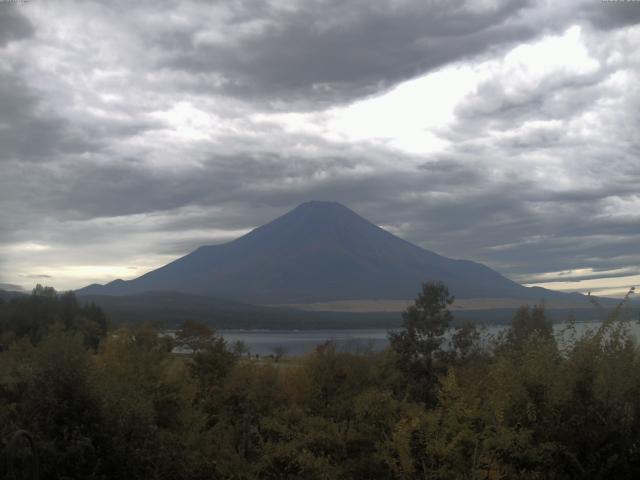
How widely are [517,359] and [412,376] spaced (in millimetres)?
26176

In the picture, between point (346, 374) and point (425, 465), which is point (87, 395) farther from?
point (346, 374)

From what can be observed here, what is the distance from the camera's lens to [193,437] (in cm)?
2058

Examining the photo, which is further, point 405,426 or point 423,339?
point 423,339

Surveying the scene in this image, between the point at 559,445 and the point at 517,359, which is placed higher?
the point at 517,359

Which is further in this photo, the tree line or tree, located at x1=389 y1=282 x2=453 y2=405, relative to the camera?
tree, located at x1=389 y1=282 x2=453 y2=405

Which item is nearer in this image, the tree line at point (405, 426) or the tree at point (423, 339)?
the tree line at point (405, 426)

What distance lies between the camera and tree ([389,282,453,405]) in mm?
41022

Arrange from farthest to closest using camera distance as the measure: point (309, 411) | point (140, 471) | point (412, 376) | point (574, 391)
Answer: point (412, 376)
point (309, 411)
point (574, 391)
point (140, 471)

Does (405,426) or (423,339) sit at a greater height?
(423,339)

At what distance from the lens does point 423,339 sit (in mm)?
44594

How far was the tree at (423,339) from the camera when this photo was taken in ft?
135

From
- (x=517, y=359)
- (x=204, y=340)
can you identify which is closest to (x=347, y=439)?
(x=517, y=359)

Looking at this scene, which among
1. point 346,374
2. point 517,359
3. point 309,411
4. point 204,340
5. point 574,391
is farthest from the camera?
point 204,340

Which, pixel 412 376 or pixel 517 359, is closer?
pixel 517 359
